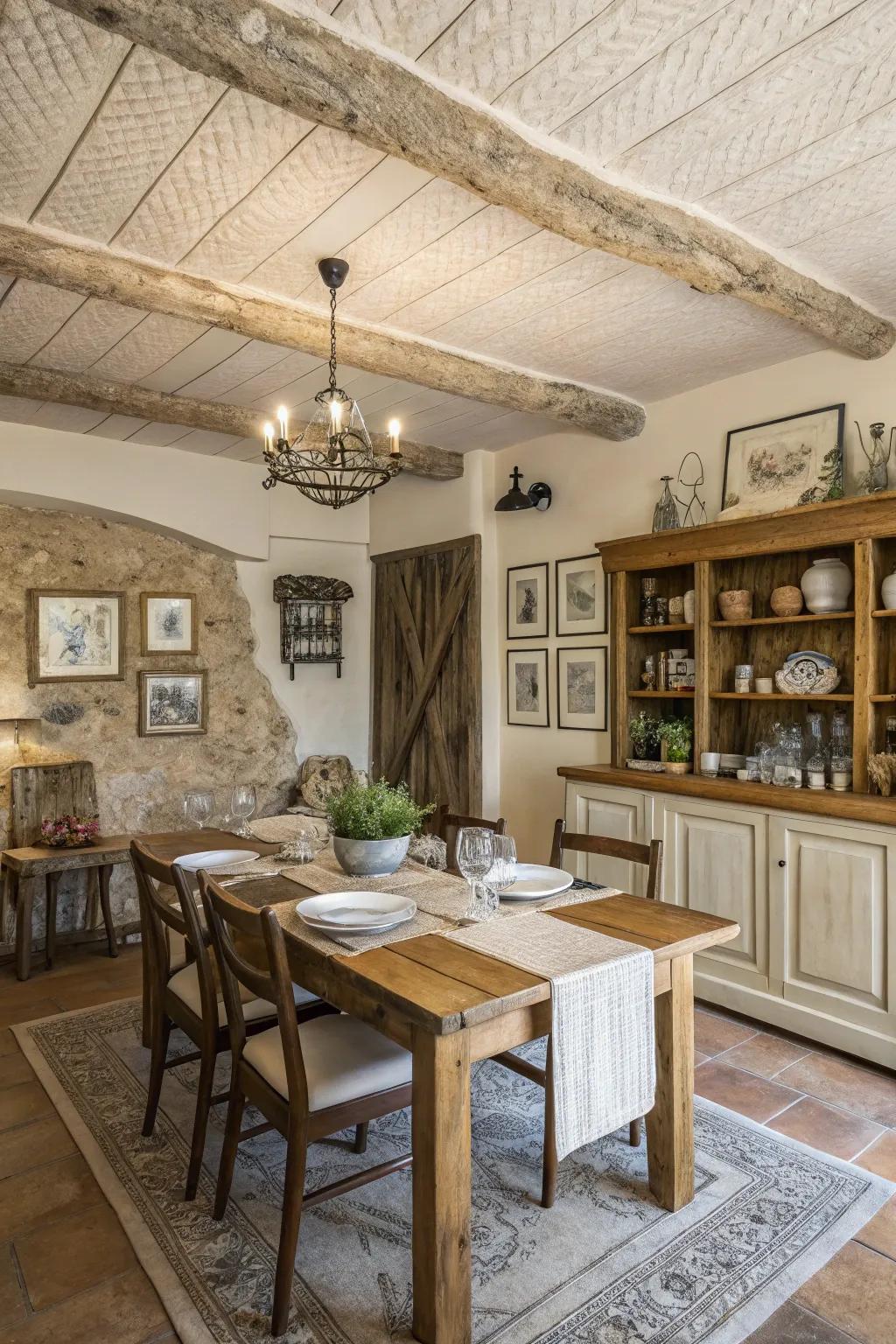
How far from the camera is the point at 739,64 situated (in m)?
1.76

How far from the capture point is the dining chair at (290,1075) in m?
1.73

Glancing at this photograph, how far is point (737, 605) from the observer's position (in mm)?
3559

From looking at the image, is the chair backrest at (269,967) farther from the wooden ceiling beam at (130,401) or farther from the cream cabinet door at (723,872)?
the wooden ceiling beam at (130,401)

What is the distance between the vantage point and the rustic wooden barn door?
16.0 ft

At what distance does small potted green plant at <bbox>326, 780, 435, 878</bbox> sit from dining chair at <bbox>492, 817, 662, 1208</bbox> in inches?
21.7

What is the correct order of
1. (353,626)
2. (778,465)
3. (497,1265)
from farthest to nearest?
1. (353,626)
2. (778,465)
3. (497,1265)

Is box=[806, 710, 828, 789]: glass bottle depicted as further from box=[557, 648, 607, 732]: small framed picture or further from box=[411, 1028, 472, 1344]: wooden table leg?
box=[411, 1028, 472, 1344]: wooden table leg

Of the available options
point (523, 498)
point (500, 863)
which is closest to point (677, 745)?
point (523, 498)

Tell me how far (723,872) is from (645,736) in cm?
79

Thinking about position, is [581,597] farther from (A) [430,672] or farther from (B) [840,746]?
(B) [840,746]

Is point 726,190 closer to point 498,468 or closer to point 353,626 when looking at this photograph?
point 498,468

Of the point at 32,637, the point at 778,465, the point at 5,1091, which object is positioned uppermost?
the point at 778,465

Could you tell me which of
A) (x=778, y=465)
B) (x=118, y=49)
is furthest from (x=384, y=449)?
(x=118, y=49)

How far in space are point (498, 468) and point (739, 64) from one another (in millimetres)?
3109
